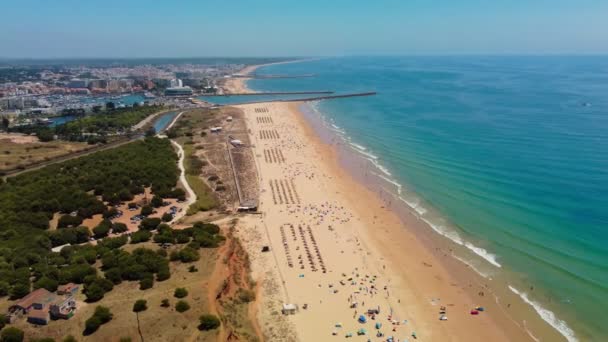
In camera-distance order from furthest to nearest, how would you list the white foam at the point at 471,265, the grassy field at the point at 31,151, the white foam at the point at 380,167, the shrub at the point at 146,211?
1. the grassy field at the point at 31,151
2. the white foam at the point at 380,167
3. the shrub at the point at 146,211
4. the white foam at the point at 471,265

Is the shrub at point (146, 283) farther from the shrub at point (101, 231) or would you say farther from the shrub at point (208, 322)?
the shrub at point (101, 231)

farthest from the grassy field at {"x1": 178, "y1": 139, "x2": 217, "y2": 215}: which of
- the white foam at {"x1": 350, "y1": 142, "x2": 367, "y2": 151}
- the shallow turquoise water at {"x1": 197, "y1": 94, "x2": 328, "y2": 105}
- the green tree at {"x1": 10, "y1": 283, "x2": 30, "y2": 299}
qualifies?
the shallow turquoise water at {"x1": 197, "y1": 94, "x2": 328, "y2": 105}

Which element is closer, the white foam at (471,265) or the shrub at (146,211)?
the white foam at (471,265)

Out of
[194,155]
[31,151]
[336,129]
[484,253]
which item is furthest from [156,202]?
[336,129]

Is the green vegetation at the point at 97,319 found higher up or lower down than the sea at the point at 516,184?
lower down

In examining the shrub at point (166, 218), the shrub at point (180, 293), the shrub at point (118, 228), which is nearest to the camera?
the shrub at point (180, 293)

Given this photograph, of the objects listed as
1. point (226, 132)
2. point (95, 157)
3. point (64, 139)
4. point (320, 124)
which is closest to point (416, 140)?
point (320, 124)

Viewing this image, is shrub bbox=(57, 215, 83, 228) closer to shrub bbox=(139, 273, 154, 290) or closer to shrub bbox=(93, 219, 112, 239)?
shrub bbox=(93, 219, 112, 239)

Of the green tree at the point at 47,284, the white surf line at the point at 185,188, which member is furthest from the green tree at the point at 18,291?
the white surf line at the point at 185,188
